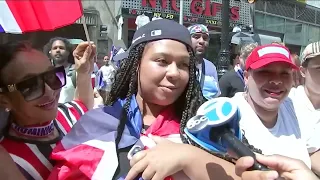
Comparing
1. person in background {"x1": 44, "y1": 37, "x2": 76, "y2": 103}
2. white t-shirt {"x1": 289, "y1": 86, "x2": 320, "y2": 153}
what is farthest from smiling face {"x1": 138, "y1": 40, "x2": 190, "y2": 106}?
person in background {"x1": 44, "y1": 37, "x2": 76, "y2": 103}

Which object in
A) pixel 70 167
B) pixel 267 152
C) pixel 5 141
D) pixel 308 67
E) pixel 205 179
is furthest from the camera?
pixel 308 67

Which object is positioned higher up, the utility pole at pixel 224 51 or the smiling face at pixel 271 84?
the smiling face at pixel 271 84

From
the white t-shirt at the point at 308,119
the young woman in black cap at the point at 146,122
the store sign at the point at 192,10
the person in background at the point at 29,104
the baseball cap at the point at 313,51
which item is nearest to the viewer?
the young woman in black cap at the point at 146,122

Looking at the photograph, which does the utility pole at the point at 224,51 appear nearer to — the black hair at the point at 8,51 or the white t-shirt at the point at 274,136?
the white t-shirt at the point at 274,136

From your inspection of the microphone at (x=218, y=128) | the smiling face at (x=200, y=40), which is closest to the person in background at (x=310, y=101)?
the microphone at (x=218, y=128)

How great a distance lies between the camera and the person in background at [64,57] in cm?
372

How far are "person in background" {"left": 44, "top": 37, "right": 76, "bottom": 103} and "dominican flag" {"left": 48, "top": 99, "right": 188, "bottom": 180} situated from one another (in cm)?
195

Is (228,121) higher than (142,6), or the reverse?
(228,121)

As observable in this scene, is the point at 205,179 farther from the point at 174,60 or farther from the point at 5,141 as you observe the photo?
the point at 5,141

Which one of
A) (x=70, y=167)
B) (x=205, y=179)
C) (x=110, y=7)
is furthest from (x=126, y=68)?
(x=110, y=7)

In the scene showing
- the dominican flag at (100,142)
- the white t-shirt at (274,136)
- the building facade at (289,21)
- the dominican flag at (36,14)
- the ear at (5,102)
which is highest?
the dominican flag at (36,14)

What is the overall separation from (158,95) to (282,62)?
73 cm

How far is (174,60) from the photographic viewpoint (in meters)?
1.78

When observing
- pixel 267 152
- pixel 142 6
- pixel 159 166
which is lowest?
pixel 142 6
